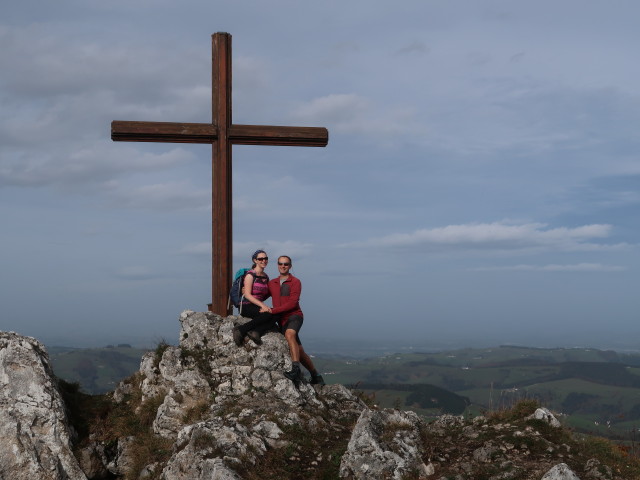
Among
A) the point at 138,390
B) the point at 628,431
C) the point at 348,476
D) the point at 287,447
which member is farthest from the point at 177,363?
the point at 628,431

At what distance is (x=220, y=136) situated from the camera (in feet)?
60.4

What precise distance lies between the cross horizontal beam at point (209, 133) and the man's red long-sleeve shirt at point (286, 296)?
455cm

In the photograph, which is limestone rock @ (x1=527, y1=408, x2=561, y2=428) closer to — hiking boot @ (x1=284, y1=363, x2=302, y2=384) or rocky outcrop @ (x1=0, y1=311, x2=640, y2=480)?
rocky outcrop @ (x1=0, y1=311, x2=640, y2=480)

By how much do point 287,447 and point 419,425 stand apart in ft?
10.7

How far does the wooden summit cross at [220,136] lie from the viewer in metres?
18.2

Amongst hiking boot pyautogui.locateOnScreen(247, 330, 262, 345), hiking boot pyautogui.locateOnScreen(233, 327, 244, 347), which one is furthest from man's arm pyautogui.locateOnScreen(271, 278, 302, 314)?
hiking boot pyautogui.locateOnScreen(233, 327, 244, 347)

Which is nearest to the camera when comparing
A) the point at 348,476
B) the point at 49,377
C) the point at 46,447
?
the point at 348,476

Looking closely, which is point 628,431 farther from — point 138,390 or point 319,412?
point 138,390

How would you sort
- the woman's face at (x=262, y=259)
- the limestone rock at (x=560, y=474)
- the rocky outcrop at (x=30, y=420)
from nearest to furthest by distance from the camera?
the limestone rock at (x=560, y=474)
the rocky outcrop at (x=30, y=420)
the woman's face at (x=262, y=259)

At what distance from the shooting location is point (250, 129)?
61.2 feet

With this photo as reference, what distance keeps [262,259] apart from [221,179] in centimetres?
311

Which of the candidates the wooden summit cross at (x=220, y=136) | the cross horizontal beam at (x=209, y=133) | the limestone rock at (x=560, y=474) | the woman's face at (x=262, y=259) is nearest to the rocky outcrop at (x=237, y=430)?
the limestone rock at (x=560, y=474)

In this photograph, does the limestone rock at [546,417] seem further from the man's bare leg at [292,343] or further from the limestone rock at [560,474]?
the man's bare leg at [292,343]

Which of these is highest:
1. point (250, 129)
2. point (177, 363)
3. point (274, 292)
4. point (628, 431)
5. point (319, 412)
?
point (250, 129)
